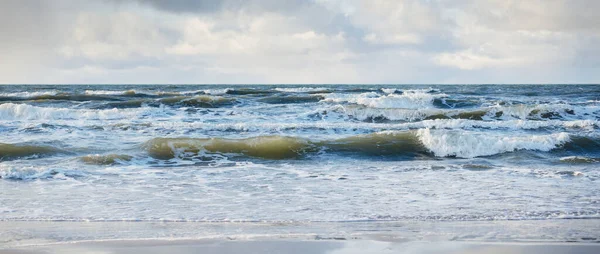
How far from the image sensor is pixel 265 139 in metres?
13.9

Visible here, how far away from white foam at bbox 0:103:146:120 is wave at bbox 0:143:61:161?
28.1 feet

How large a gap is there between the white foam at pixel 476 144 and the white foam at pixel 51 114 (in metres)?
13.1

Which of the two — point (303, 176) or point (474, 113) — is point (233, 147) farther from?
point (474, 113)

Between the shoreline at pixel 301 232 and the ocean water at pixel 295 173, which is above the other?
the shoreline at pixel 301 232

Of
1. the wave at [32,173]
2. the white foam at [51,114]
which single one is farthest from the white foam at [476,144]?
the white foam at [51,114]

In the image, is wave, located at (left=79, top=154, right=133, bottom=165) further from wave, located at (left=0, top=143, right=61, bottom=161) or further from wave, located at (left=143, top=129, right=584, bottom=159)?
wave, located at (left=0, top=143, right=61, bottom=161)

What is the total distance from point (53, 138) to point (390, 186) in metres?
10.1

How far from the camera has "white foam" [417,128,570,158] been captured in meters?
13.1

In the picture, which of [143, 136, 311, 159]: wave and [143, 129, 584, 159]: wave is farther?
[143, 129, 584, 159]: wave

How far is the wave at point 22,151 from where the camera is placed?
493 inches

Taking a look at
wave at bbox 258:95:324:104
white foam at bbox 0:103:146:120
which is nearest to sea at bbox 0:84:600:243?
white foam at bbox 0:103:146:120

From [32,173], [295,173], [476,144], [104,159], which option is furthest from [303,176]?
[476,144]

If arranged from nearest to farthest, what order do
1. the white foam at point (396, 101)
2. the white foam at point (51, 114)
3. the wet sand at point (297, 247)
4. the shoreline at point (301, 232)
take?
the wet sand at point (297, 247), the shoreline at point (301, 232), the white foam at point (51, 114), the white foam at point (396, 101)

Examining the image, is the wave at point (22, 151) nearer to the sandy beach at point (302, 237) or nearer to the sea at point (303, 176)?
the sea at point (303, 176)
